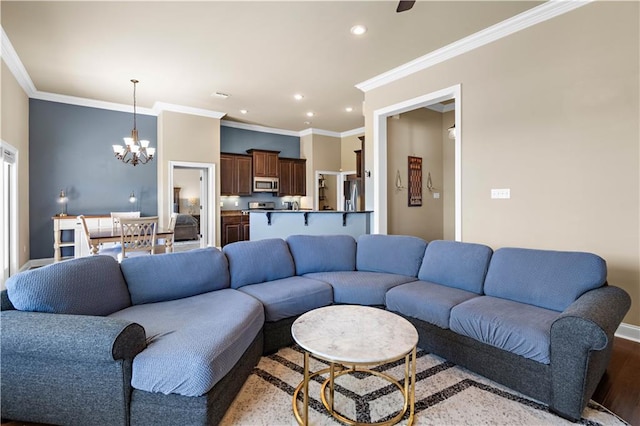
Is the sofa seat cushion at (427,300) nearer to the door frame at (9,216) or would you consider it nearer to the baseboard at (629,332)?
the baseboard at (629,332)

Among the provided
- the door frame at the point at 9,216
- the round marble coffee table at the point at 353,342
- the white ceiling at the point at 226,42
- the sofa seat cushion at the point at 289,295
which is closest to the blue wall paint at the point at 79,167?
the white ceiling at the point at 226,42

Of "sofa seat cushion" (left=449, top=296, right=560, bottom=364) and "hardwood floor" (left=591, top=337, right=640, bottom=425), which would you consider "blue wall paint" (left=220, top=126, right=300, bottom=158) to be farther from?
"hardwood floor" (left=591, top=337, right=640, bottom=425)

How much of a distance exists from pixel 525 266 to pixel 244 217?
647cm

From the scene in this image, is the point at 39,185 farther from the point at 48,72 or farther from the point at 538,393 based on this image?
the point at 538,393

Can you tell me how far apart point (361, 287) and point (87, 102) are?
21.3ft

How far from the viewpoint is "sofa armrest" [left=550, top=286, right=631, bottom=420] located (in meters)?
1.66

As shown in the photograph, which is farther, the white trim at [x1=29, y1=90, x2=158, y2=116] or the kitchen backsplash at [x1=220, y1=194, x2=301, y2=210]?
the kitchen backsplash at [x1=220, y1=194, x2=301, y2=210]

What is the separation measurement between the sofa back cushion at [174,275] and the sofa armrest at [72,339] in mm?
770

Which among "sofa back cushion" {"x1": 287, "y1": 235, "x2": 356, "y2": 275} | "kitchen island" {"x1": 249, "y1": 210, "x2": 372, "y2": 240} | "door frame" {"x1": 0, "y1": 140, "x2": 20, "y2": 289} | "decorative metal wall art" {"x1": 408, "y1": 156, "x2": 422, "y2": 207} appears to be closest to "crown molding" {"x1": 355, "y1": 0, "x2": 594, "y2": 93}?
"decorative metal wall art" {"x1": 408, "y1": 156, "x2": 422, "y2": 207}

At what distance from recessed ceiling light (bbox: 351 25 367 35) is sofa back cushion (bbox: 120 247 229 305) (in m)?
2.80

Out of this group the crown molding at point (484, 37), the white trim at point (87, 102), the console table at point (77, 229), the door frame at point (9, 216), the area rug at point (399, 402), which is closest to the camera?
the area rug at point (399, 402)

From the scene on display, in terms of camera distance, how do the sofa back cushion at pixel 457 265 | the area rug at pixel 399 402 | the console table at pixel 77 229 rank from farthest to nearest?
the console table at pixel 77 229, the sofa back cushion at pixel 457 265, the area rug at pixel 399 402

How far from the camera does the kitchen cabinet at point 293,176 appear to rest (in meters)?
8.62

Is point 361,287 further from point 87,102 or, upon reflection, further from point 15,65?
point 87,102
